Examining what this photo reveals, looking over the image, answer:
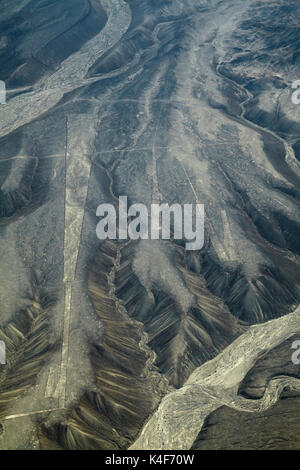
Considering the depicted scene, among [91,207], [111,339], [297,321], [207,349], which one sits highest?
[91,207]

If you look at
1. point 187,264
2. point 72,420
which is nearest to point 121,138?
point 187,264

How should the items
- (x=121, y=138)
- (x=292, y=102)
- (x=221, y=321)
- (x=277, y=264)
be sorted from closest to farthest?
1. (x=221, y=321)
2. (x=277, y=264)
3. (x=121, y=138)
4. (x=292, y=102)

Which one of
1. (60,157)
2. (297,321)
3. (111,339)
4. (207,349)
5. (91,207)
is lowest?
(297,321)


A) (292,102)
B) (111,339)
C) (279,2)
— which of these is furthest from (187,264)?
(279,2)

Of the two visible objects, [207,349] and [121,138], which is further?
[121,138]

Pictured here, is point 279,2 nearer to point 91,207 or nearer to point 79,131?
point 79,131

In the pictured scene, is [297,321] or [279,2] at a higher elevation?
[279,2]
